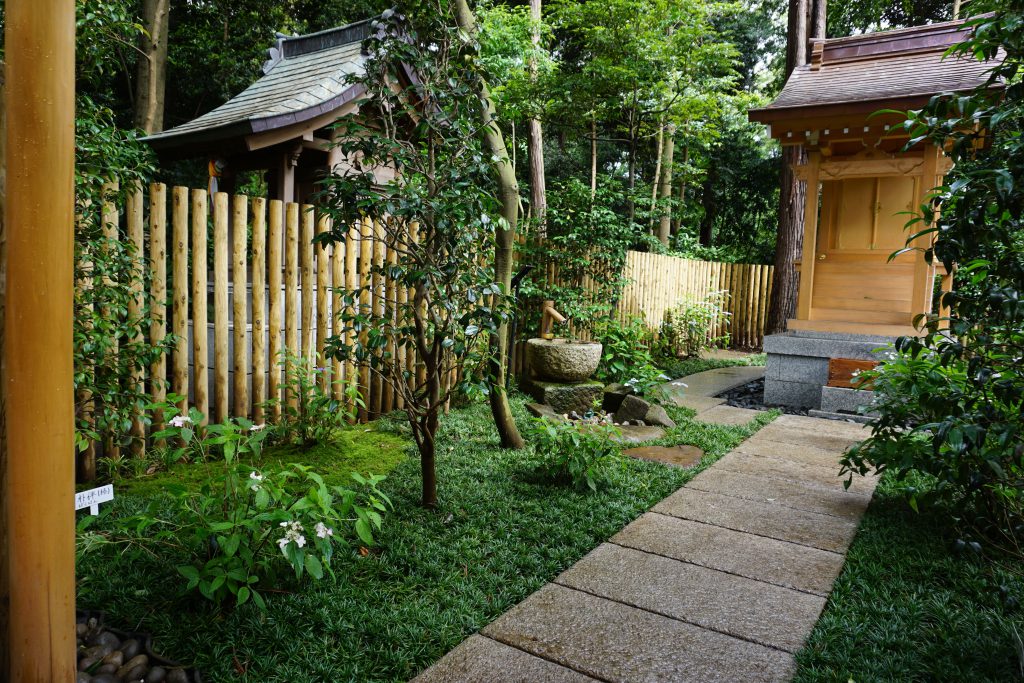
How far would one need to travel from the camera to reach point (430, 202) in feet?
10.7

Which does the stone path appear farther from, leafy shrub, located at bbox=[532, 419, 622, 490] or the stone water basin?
the stone water basin

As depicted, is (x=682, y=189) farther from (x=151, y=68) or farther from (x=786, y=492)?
(x=786, y=492)

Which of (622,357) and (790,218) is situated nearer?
(622,357)

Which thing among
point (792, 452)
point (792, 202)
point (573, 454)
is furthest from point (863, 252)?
point (573, 454)

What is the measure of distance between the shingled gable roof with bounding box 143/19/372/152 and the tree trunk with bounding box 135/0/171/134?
235 cm

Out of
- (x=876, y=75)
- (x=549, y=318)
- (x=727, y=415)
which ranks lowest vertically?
(x=727, y=415)

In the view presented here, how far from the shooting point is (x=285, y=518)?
2.32m

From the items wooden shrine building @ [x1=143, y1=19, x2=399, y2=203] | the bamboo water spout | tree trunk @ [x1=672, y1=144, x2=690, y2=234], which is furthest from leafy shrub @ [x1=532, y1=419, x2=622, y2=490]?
tree trunk @ [x1=672, y1=144, x2=690, y2=234]

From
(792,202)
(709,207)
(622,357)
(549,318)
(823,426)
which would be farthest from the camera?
(709,207)

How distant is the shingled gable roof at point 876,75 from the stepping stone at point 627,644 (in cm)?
658

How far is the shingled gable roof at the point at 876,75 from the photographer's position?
7059mm

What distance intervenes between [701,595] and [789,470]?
230 cm

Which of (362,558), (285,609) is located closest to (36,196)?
(285,609)

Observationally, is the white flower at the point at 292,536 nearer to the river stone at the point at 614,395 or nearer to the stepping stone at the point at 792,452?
the stepping stone at the point at 792,452
